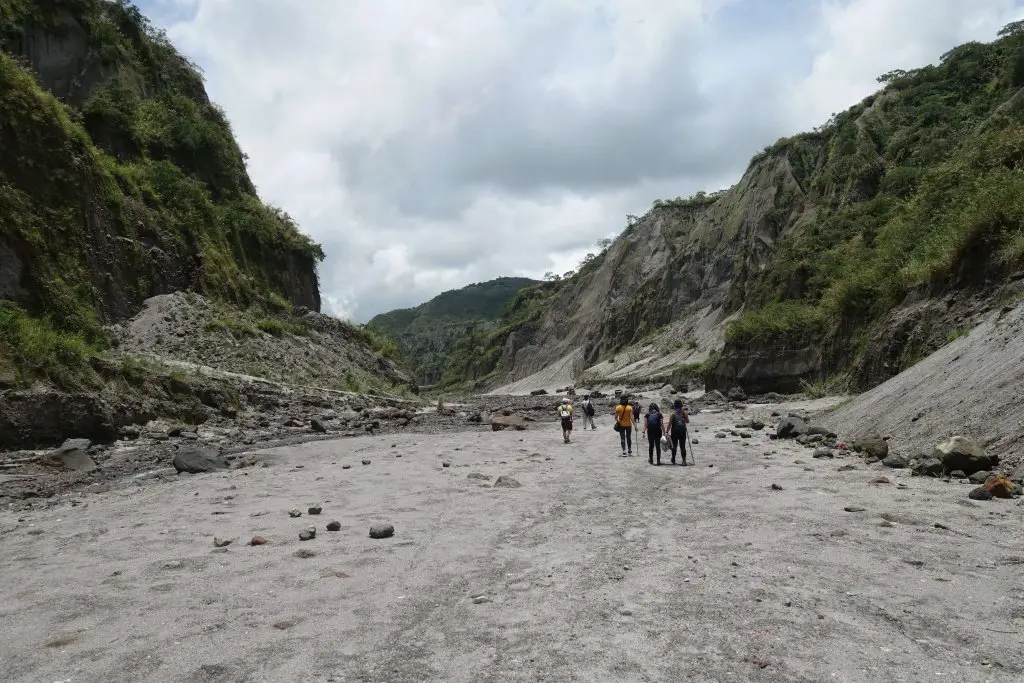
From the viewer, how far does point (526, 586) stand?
5.47 meters

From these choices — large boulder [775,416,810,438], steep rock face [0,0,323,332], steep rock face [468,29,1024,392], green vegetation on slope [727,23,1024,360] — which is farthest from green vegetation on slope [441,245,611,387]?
large boulder [775,416,810,438]

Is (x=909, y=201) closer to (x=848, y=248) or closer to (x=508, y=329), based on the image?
(x=848, y=248)

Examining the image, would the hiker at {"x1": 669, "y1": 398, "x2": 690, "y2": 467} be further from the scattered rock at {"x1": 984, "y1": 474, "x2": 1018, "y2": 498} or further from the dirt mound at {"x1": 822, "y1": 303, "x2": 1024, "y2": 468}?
the scattered rock at {"x1": 984, "y1": 474, "x2": 1018, "y2": 498}

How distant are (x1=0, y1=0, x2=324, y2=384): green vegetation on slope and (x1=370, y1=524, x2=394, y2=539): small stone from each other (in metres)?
11.3

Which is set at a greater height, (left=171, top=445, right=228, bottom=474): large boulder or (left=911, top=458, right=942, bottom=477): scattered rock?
(left=171, top=445, right=228, bottom=474): large boulder

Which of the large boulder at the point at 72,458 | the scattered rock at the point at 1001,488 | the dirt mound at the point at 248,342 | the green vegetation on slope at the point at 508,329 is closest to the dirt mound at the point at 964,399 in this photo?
the scattered rock at the point at 1001,488

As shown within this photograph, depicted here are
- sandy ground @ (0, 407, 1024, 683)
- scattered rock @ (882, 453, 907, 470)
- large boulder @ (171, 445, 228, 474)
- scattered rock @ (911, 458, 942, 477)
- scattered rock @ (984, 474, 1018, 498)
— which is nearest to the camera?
sandy ground @ (0, 407, 1024, 683)

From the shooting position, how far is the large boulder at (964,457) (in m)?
8.54

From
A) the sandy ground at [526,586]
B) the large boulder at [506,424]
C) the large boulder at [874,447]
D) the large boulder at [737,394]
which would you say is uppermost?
the large boulder at [737,394]

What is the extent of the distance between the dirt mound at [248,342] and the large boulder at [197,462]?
32.5ft

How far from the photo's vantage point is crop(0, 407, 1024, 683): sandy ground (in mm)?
4008

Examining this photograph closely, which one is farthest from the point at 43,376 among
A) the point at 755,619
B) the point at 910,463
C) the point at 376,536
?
the point at 910,463

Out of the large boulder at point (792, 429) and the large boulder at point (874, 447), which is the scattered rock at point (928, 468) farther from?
the large boulder at point (792, 429)

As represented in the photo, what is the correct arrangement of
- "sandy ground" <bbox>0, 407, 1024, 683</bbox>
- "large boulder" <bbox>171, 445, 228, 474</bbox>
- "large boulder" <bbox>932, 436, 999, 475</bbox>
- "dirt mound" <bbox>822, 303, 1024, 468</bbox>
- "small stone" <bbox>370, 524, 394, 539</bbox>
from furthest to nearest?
1. "large boulder" <bbox>171, 445, 228, 474</bbox>
2. "dirt mound" <bbox>822, 303, 1024, 468</bbox>
3. "large boulder" <bbox>932, 436, 999, 475</bbox>
4. "small stone" <bbox>370, 524, 394, 539</bbox>
5. "sandy ground" <bbox>0, 407, 1024, 683</bbox>
